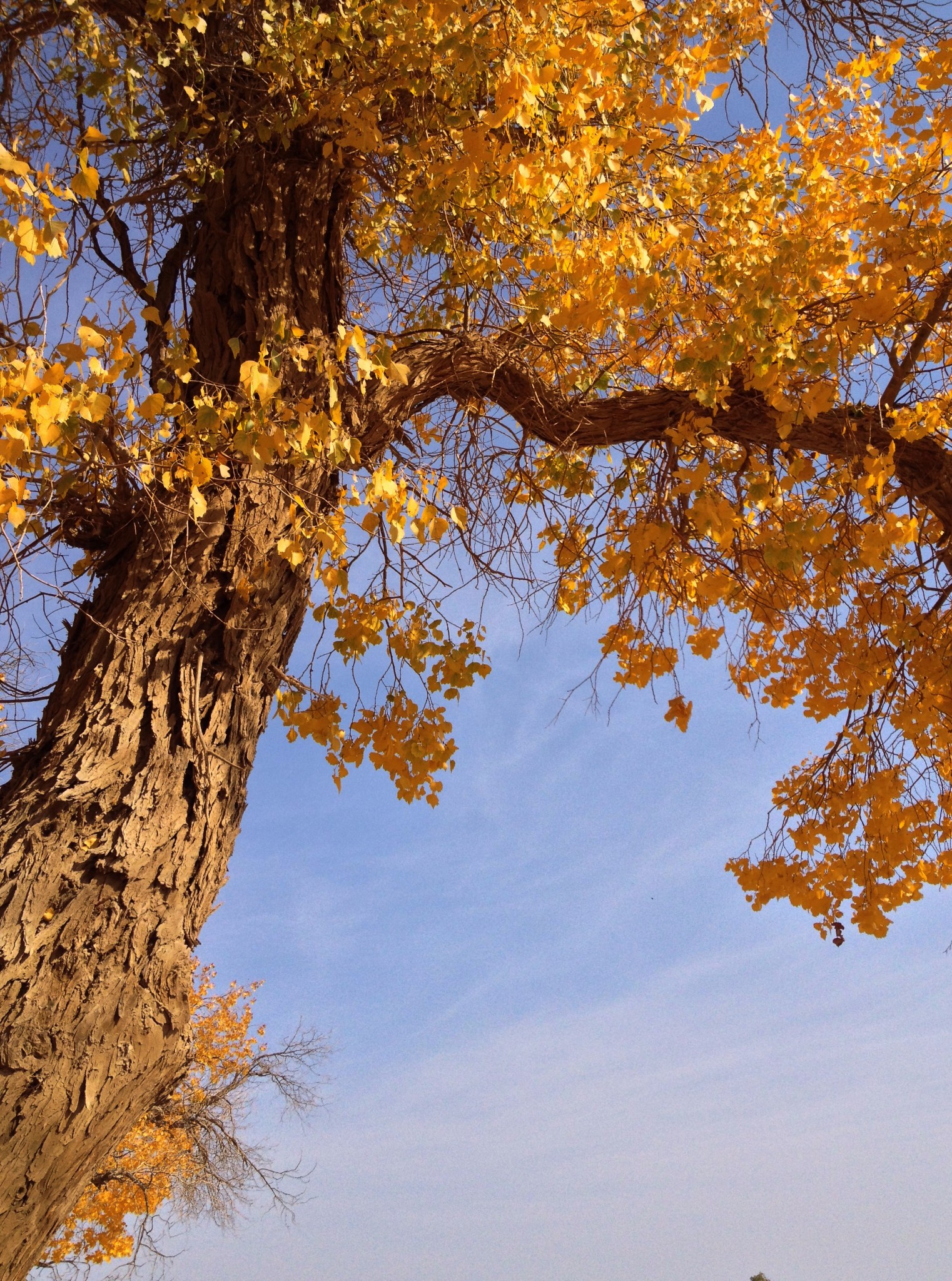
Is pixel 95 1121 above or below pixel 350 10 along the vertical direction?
below

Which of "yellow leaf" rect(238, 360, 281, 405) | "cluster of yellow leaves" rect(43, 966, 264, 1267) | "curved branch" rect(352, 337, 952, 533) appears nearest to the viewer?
"yellow leaf" rect(238, 360, 281, 405)

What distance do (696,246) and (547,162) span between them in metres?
1.36

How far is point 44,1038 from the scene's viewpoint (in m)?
1.75

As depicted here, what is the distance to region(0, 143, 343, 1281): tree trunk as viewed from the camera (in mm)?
1751

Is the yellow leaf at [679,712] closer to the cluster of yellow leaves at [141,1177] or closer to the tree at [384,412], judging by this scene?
the tree at [384,412]

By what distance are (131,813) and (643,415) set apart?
2.27 metres

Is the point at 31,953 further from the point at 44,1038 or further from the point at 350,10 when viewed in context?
the point at 350,10

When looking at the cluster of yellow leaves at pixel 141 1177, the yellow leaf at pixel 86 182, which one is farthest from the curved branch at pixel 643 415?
the cluster of yellow leaves at pixel 141 1177

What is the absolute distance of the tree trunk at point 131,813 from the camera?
1751mm

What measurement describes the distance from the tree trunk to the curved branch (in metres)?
0.54

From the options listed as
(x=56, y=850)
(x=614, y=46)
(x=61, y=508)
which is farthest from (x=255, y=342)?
(x=56, y=850)

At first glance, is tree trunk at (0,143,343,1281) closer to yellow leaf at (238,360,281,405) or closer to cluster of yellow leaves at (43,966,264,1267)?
yellow leaf at (238,360,281,405)

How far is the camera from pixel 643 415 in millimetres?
3234

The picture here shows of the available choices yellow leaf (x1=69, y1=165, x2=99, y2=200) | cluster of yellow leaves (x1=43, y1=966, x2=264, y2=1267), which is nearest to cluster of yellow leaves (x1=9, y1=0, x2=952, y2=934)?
yellow leaf (x1=69, y1=165, x2=99, y2=200)
